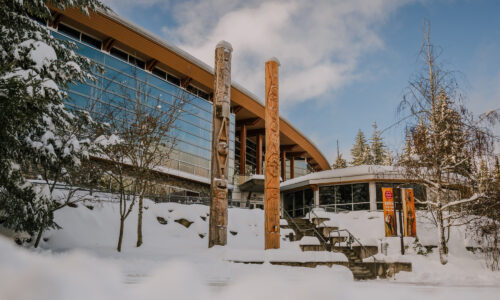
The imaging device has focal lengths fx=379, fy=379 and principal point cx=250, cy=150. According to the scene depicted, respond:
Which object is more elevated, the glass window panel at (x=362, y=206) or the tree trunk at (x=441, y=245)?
the glass window panel at (x=362, y=206)

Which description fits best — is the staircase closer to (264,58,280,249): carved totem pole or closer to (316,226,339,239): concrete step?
(316,226,339,239): concrete step

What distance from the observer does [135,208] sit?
15.9m

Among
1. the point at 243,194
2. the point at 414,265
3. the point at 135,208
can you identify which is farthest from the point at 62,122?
the point at 243,194

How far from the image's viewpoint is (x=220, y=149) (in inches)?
479

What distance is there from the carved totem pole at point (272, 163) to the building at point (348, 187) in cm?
1299

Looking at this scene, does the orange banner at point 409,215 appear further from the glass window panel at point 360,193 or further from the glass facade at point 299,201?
the glass facade at point 299,201

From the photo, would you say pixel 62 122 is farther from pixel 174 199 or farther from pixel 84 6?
pixel 174 199

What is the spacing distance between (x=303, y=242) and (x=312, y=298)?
550 inches

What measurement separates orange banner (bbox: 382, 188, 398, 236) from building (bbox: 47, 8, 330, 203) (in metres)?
11.1

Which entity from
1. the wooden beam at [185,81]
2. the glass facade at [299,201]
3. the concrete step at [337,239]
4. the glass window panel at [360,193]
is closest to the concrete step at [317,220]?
the concrete step at [337,239]

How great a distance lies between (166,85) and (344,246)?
1877 cm

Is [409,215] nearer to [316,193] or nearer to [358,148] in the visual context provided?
[316,193]

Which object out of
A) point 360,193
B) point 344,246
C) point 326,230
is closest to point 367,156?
point 360,193

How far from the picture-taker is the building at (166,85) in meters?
22.9
